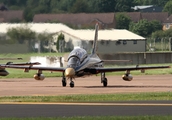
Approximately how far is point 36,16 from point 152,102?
60484 mm

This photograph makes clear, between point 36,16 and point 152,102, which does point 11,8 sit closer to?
point 36,16

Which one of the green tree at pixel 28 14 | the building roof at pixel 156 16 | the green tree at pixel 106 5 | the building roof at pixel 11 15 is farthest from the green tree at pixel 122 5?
the building roof at pixel 11 15

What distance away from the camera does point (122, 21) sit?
11119cm

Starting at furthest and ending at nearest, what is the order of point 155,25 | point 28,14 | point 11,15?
point 155,25, point 28,14, point 11,15

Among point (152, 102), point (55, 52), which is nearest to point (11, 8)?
point (55, 52)

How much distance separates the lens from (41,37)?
67.1 meters

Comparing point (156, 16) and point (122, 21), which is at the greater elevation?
point (156, 16)

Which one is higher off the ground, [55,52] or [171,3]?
[171,3]
